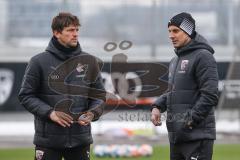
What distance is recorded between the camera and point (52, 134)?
5.62 m

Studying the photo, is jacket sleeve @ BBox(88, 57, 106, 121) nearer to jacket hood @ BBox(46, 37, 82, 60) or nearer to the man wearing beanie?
jacket hood @ BBox(46, 37, 82, 60)

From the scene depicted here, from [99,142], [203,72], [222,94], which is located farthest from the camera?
[222,94]

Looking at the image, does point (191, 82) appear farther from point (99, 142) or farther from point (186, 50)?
point (99, 142)

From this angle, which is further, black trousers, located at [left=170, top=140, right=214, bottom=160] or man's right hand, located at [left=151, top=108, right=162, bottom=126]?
man's right hand, located at [left=151, top=108, right=162, bottom=126]

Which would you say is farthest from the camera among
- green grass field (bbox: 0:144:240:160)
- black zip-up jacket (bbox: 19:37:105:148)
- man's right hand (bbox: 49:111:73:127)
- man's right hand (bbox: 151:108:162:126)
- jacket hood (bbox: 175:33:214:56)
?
green grass field (bbox: 0:144:240:160)

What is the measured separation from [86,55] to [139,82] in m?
7.59

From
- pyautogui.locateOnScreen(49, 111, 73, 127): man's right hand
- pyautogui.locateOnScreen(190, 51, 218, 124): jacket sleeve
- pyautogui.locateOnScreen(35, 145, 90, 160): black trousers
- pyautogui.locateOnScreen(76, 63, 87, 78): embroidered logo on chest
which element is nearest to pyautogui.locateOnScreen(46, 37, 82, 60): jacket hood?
pyautogui.locateOnScreen(76, 63, 87, 78): embroidered logo on chest

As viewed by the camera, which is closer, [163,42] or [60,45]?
[60,45]

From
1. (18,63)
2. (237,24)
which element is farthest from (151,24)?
(18,63)

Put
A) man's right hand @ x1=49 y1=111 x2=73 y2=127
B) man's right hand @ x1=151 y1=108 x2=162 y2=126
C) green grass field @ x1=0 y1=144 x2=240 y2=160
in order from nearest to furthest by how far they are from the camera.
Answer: man's right hand @ x1=49 y1=111 x2=73 y2=127
man's right hand @ x1=151 y1=108 x2=162 y2=126
green grass field @ x1=0 y1=144 x2=240 y2=160

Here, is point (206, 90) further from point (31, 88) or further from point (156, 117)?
point (31, 88)

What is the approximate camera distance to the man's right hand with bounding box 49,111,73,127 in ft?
18.0

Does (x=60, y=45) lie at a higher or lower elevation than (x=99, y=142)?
higher

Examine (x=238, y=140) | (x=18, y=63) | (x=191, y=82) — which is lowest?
(x=238, y=140)
